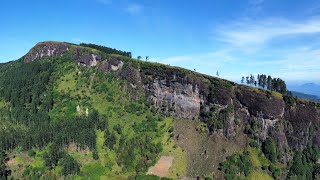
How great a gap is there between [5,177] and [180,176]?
98562 millimetres

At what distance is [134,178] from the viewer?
195375 millimetres

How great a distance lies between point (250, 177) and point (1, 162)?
477 feet

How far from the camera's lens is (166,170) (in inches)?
7864

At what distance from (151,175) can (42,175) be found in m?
62.4

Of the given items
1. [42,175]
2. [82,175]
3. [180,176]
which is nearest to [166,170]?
[180,176]

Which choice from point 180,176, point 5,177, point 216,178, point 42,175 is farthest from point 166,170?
point 5,177

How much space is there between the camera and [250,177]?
200m

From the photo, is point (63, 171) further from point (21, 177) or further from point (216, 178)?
point (216, 178)

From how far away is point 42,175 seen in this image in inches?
7707

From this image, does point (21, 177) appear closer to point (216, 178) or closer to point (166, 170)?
point (166, 170)

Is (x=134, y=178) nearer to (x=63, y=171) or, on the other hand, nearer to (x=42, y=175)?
(x=63, y=171)

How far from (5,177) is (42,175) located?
64.5 feet

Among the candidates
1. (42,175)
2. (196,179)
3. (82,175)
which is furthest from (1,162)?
(196,179)

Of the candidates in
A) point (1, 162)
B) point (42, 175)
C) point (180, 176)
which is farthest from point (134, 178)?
point (1, 162)
